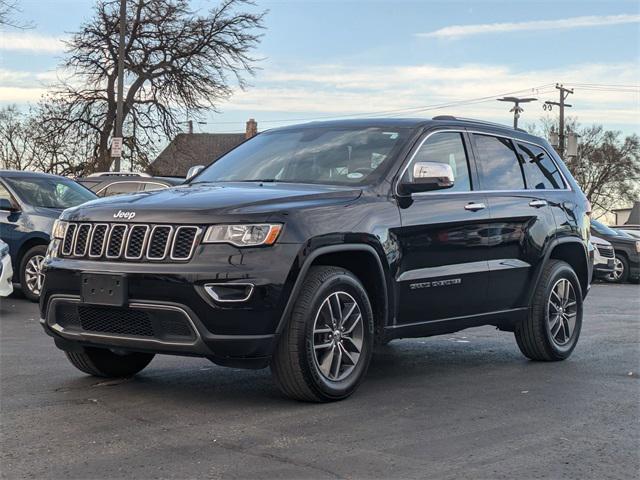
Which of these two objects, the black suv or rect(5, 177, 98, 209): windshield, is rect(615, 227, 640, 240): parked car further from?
the black suv

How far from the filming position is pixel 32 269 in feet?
38.1

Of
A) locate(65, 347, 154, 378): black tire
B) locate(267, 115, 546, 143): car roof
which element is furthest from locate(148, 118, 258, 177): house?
locate(65, 347, 154, 378): black tire

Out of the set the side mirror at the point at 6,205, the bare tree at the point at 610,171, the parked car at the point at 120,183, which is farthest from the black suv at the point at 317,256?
the bare tree at the point at 610,171

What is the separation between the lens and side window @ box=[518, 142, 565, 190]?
7605 millimetres

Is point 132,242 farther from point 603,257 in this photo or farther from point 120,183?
point 603,257

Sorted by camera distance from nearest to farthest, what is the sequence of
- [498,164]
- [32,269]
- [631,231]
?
[498,164] < [32,269] < [631,231]

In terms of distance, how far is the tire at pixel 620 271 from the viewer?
2178cm

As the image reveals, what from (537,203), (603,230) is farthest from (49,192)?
(603,230)

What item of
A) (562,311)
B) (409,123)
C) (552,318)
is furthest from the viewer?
(562,311)

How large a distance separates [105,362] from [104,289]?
1.11m

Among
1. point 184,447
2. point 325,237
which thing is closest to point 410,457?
point 184,447

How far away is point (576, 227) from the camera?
309 inches

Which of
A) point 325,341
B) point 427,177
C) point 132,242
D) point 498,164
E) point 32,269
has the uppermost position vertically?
point 498,164

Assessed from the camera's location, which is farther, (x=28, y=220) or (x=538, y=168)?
(x=28, y=220)
